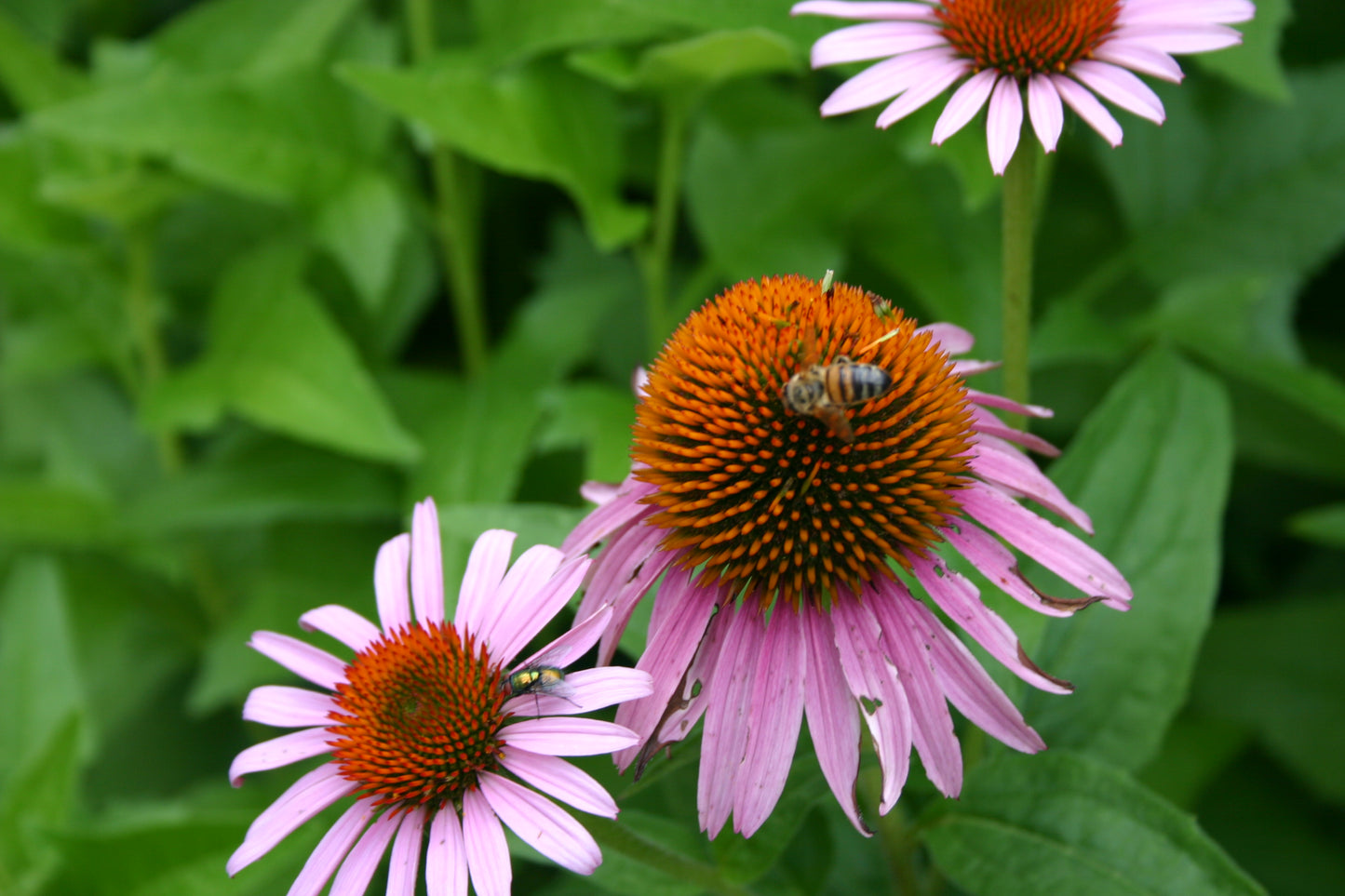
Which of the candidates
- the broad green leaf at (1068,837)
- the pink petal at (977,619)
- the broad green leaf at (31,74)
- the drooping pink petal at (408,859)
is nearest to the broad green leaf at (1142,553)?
the broad green leaf at (1068,837)

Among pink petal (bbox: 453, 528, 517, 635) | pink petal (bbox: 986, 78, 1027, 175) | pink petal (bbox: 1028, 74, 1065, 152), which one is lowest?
pink petal (bbox: 453, 528, 517, 635)

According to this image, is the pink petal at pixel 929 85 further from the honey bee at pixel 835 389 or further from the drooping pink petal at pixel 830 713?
the drooping pink petal at pixel 830 713

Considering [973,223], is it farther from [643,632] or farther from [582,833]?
[582,833]

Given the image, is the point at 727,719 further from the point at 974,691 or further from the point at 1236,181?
the point at 1236,181

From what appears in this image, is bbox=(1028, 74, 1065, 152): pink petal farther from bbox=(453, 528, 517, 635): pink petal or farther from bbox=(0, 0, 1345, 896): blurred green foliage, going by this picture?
bbox=(453, 528, 517, 635): pink petal

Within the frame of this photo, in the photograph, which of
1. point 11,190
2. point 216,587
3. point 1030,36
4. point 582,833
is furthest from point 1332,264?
point 11,190

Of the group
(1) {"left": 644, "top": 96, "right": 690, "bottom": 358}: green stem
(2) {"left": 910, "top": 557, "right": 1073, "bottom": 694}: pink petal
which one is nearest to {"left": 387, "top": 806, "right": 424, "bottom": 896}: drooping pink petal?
(2) {"left": 910, "top": 557, "right": 1073, "bottom": 694}: pink petal

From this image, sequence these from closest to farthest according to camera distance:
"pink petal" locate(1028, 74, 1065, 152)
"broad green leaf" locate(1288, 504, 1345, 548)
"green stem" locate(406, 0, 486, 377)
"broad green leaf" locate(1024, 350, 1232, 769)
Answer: "pink petal" locate(1028, 74, 1065, 152), "broad green leaf" locate(1024, 350, 1232, 769), "broad green leaf" locate(1288, 504, 1345, 548), "green stem" locate(406, 0, 486, 377)
